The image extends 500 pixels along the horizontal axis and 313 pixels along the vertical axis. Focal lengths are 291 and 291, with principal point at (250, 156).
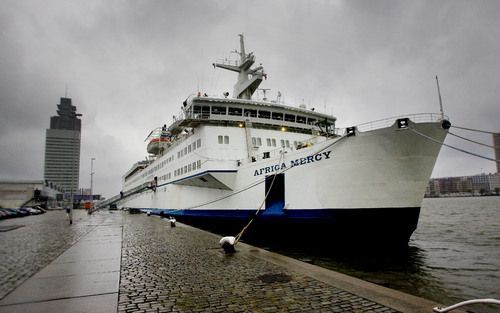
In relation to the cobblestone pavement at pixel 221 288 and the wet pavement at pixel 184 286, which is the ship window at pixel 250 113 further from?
the cobblestone pavement at pixel 221 288

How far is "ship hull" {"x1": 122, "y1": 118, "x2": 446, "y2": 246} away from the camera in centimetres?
1146

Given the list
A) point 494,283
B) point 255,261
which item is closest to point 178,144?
point 255,261

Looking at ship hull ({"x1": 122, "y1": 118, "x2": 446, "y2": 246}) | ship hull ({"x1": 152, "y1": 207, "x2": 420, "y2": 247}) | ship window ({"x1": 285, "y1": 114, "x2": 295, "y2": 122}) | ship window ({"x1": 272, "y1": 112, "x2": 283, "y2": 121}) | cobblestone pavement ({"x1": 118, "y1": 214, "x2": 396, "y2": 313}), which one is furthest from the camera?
ship window ({"x1": 285, "y1": 114, "x2": 295, "y2": 122})

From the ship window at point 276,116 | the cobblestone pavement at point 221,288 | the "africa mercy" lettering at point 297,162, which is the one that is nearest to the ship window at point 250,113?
the ship window at point 276,116

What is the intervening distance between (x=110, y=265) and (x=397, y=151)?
10601 millimetres

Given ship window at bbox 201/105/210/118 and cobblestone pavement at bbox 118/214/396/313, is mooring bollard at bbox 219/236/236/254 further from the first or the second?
ship window at bbox 201/105/210/118

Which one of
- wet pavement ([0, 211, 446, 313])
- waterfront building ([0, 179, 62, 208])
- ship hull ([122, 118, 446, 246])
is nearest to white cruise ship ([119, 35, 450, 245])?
ship hull ([122, 118, 446, 246])

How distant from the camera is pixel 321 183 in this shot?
12.9 metres

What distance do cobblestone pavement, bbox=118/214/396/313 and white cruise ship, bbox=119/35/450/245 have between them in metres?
5.83

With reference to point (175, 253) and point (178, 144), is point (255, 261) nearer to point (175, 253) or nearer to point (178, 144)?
point (175, 253)

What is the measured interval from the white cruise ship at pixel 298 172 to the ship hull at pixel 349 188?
0.04m

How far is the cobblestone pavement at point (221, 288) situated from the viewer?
4340mm

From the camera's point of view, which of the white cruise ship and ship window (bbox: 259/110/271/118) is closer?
the white cruise ship

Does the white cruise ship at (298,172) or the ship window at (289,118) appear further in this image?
the ship window at (289,118)
